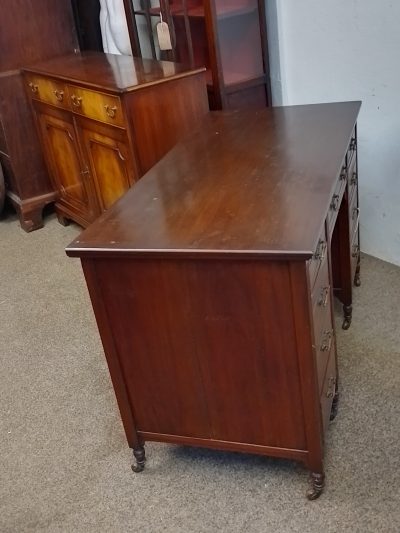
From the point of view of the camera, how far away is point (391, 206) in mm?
2541

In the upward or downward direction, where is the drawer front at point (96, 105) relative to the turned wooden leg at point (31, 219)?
upward

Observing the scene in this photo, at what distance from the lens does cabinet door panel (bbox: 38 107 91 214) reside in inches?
115

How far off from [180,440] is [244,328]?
43cm

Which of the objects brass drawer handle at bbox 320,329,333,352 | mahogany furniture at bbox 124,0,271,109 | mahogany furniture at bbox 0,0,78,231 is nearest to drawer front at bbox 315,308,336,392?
brass drawer handle at bbox 320,329,333,352

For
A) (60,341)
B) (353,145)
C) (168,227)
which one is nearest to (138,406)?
(168,227)

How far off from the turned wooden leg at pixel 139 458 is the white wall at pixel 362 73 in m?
1.37

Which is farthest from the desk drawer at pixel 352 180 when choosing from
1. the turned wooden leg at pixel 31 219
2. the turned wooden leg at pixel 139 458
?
the turned wooden leg at pixel 31 219

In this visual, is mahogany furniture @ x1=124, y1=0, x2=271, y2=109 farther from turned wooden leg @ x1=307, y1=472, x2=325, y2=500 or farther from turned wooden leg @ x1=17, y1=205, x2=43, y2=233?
turned wooden leg @ x1=307, y1=472, x2=325, y2=500

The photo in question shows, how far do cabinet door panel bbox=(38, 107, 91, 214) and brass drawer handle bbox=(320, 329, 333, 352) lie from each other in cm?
157

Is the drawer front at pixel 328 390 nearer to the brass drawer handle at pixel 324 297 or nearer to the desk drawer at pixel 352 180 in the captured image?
the brass drawer handle at pixel 324 297


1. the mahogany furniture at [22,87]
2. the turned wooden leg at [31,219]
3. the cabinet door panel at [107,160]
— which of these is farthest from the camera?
the turned wooden leg at [31,219]

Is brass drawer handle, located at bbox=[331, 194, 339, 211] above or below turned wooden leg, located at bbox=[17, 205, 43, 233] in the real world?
above

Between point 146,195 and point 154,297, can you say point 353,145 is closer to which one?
point 146,195

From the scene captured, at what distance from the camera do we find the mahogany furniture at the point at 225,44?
2576 mm
